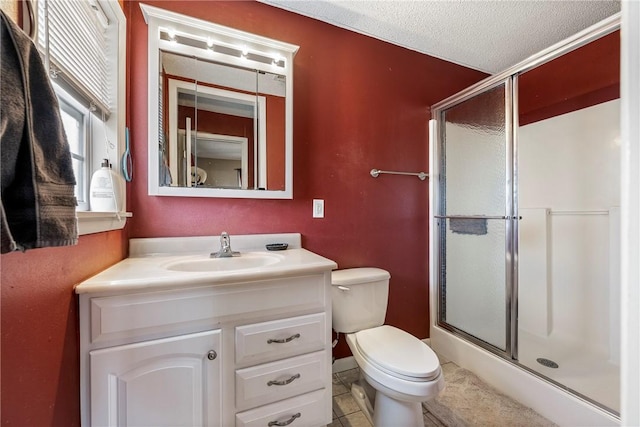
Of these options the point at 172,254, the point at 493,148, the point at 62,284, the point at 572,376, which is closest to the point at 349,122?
the point at 493,148

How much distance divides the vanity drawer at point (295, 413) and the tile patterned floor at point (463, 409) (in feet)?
0.98

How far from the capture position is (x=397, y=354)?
1.18 m

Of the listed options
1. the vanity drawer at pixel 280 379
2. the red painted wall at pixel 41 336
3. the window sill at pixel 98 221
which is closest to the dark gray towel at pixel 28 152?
the red painted wall at pixel 41 336

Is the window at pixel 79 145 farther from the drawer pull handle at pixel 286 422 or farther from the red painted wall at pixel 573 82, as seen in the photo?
the red painted wall at pixel 573 82

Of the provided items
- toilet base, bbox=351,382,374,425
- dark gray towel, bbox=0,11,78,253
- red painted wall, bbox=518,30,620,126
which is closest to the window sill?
dark gray towel, bbox=0,11,78,253

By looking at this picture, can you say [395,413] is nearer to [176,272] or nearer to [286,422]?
[286,422]

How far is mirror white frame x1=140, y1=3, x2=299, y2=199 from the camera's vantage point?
4.18ft

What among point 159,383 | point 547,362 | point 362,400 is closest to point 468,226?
point 547,362

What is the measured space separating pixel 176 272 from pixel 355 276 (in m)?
0.90

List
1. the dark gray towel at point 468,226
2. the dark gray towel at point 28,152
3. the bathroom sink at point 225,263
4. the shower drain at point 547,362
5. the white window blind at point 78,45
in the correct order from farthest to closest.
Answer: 1. the dark gray towel at point 468,226
2. the shower drain at point 547,362
3. the bathroom sink at point 225,263
4. the white window blind at point 78,45
5. the dark gray towel at point 28,152

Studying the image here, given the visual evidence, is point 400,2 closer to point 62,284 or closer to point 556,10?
point 556,10

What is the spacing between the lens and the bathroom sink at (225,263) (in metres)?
1.18

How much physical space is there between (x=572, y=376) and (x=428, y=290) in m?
0.84

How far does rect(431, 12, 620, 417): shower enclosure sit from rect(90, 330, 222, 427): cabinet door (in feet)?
5.34
